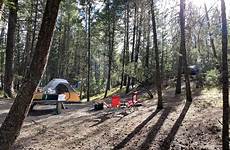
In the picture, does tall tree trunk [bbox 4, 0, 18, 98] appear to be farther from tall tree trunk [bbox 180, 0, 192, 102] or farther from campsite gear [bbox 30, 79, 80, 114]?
tall tree trunk [bbox 180, 0, 192, 102]

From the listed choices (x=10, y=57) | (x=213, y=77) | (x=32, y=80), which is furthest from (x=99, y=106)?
(x=32, y=80)

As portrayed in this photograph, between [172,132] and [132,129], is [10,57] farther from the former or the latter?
[172,132]

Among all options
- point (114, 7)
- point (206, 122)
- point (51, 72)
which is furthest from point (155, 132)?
point (51, 72)

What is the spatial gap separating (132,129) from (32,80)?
5.90m

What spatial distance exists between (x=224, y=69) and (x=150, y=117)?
4.90 meters

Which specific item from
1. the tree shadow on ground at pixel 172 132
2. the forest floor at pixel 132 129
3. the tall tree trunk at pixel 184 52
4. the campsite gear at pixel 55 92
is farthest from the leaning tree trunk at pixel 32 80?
the tall tree trunk at pixel 184 52

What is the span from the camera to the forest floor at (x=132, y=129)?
→ 11.5 m

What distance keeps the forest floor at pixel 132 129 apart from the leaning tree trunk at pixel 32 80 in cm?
368

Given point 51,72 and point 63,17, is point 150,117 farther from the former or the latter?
point 51,72

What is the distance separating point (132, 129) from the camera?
1315 centimetres

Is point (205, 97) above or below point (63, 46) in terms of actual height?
below

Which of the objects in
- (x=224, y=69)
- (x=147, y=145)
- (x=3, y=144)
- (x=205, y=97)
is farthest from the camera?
(x=205, y=97)

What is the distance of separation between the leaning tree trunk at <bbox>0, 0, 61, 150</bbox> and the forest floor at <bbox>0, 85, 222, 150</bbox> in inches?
145

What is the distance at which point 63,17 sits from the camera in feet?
159
